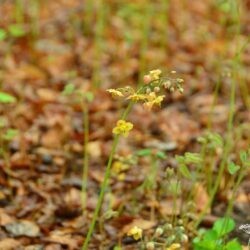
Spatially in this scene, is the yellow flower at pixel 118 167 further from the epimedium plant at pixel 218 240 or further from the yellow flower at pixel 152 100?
the yellow flower at pixel 152 100

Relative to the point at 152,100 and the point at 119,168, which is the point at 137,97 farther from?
the point at 119,168

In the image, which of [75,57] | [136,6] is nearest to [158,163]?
[75,57]

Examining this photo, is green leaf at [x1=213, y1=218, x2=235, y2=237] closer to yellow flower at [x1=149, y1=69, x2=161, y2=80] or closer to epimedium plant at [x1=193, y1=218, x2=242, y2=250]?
epimedium plant at [x1=193, y1=218, x2=242, y2=250]

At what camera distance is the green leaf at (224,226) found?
179cm

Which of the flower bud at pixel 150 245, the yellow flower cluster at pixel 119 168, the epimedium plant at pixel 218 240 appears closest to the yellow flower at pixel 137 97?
the flower bud at pixel 150 245

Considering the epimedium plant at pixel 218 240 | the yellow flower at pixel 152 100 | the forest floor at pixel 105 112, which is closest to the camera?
the yellow flower at pixel 152 100

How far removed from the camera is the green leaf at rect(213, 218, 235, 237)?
70.7 inches

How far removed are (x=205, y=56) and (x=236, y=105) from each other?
51cm

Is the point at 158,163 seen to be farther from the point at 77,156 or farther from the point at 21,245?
the point at 21,245

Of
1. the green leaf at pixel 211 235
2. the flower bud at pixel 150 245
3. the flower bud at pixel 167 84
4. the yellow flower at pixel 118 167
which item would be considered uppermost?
the flower bud at pixel 167 84

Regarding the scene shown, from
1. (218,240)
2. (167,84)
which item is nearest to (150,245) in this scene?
(218,240)

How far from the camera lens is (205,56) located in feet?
10.9

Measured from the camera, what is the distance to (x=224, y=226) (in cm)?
182

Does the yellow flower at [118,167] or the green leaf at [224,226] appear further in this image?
the yellow flower at [118,167]
